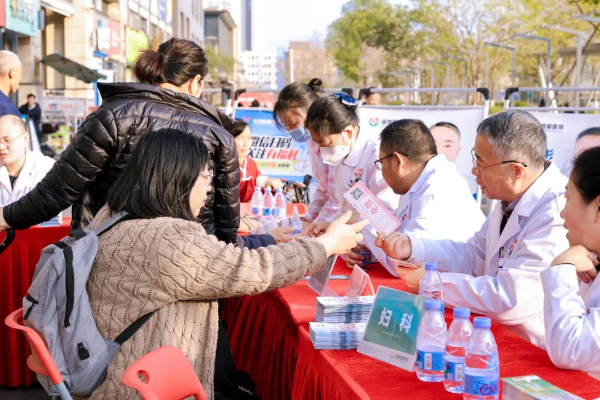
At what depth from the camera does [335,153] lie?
12.5 ft

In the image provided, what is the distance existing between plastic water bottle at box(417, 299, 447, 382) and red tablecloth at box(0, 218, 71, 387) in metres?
2.79

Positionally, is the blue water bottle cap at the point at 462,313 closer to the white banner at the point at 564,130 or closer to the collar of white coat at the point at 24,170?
the collar of white coat at the point at 24,170

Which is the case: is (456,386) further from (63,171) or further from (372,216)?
(63,171)

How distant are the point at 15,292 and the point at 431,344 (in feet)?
9.53

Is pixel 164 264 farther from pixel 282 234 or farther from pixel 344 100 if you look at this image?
pixel 344 100

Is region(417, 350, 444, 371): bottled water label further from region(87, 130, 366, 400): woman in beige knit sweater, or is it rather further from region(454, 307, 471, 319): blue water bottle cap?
region(87, 130, 366, 400): woman in beige knit sweater

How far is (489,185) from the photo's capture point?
8.09ft

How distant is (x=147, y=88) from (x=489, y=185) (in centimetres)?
135

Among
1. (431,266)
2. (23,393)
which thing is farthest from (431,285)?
(23,393)

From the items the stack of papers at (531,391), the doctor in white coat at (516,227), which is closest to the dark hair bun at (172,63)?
the doctor in white coat at (516,227)

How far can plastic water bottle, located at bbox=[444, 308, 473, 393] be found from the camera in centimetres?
169

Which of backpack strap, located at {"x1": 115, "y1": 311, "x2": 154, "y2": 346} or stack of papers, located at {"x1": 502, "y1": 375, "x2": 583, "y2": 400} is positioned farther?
backpack strap, located at {"x1": 115, "y1": 311, "x2": 154, "y2": 346}

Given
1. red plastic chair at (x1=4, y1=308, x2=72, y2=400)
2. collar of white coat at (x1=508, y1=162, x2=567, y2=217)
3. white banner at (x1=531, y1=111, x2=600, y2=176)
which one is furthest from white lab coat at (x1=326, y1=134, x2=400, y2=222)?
white banner at (x1=531, y1=111, x2=600, y2=176)

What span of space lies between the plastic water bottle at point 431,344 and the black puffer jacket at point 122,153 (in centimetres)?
121
